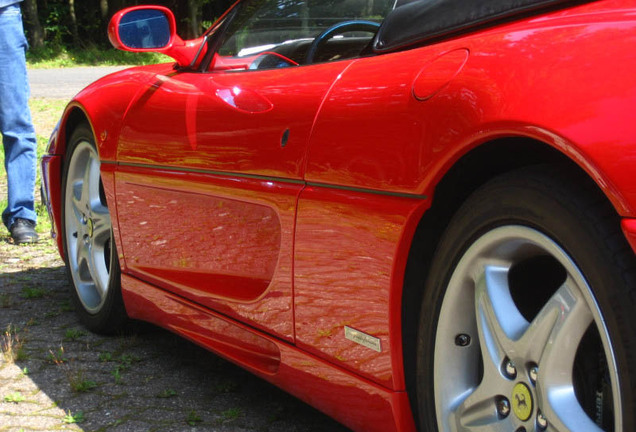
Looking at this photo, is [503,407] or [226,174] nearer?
[503,407]

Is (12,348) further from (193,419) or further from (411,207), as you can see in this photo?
(411,207)

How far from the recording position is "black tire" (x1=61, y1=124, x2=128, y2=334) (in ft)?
11.8

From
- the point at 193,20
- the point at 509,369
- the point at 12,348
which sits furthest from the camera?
the point at 193,20

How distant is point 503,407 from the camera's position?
1787 mm

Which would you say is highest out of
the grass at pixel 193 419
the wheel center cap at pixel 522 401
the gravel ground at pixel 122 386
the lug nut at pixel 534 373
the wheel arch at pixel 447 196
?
the wheel arch at pixel 447 196

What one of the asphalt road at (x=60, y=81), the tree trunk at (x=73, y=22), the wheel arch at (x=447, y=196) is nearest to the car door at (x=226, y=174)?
the wheel arch at (x=447, y=196)

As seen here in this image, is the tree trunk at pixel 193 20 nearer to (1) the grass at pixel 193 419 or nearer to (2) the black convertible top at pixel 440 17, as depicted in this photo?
(1) the grass at pixel 193 419

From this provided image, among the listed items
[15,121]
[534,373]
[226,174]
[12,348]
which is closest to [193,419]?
[226,174]

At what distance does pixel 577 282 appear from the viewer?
156cm

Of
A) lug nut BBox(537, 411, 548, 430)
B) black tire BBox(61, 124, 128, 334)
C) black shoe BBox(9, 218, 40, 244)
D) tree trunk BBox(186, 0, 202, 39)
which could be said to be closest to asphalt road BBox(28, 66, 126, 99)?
tree trunk BBox(186, 0, 202, 39)

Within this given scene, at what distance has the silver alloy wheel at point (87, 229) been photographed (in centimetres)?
367

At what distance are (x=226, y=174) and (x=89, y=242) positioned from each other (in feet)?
4.59

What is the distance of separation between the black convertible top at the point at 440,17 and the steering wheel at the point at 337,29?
1.76 ft

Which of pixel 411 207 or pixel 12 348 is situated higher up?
pixel 411 207
